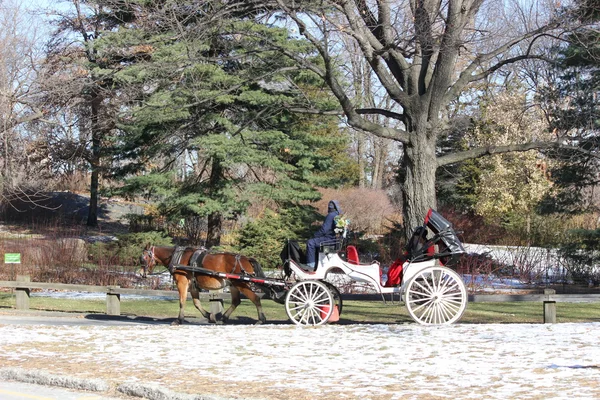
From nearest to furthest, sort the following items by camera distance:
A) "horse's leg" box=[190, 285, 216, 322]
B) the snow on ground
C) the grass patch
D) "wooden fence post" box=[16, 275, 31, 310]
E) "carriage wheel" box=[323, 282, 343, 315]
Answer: the snow on ground
"carriage wheel" box=[323, 282, 343, 315]
"horse's leg" box=[190, 285, 216, 322]
the grass patch
"wooden fence post" box=[16, 275, 31, 310]

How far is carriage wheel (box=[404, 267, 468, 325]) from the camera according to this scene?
12.9m

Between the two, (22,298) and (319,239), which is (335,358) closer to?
(319,239)

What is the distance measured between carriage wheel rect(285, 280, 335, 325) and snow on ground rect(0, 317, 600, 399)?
585mm

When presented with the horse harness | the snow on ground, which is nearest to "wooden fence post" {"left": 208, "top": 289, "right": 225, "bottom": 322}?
the horse harness

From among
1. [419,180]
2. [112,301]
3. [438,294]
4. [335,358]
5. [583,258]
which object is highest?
[419,180]

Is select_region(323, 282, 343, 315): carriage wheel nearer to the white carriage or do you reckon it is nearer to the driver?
the white carriage

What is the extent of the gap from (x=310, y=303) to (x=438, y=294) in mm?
2225

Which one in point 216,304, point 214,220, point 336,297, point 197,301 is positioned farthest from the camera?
point 214,220

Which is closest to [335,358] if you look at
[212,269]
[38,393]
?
[38,393]

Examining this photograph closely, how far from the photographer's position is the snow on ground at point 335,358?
8.18 metres

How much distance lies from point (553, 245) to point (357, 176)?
88.3 feet

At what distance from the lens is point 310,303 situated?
13.5m

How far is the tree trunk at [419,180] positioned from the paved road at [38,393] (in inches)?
428

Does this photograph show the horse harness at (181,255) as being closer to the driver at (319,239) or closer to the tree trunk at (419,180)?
the driver at (319,239)
